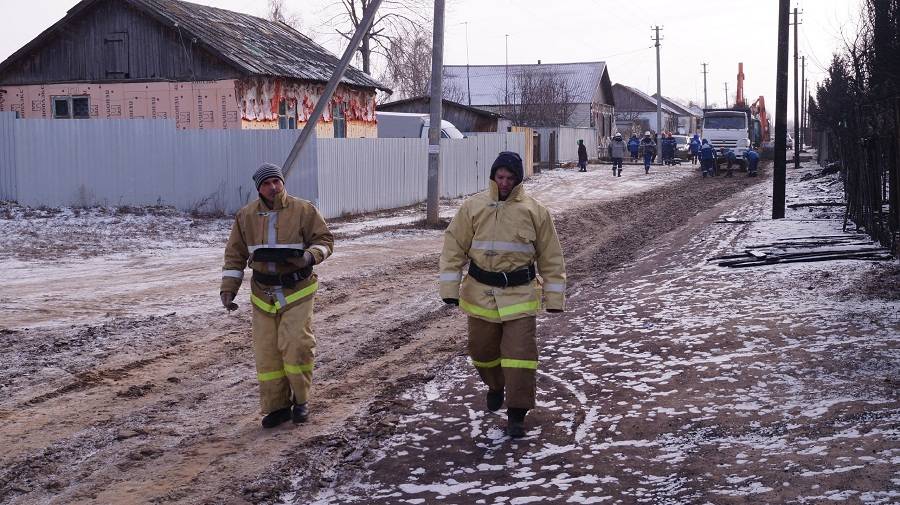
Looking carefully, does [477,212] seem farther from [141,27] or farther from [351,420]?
[141,27]

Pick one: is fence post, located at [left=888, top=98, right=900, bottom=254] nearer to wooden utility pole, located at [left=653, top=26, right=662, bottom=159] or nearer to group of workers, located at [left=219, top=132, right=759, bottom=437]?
group of workers, located at [left=219, top=132, right=759, bottom=437]

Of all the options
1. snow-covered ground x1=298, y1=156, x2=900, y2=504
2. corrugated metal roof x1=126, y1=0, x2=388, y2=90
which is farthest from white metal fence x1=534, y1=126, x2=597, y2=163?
snow-covered ground x1=298, y1=156, x2=900, y2=504

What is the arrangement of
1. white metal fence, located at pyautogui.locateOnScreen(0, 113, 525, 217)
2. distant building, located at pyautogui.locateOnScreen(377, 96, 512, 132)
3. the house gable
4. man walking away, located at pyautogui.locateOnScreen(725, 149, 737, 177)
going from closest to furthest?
1. white metal fence, located at pyautogui.locateOnScreen(0, 113, 525, 217)
2. the house gable
3. man walking away, located at pyautogui.locateOnScreen(725, 149, 737, 177)
4. distant building, located at pyautogui.locateOnScreen(377, 96, 512, 132)

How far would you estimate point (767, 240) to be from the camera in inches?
627

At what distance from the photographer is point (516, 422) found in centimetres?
627

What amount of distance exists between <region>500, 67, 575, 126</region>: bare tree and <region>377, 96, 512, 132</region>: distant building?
14.7 metres

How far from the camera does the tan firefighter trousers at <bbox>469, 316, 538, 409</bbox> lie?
20.4 feet

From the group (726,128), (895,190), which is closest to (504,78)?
(726,128)

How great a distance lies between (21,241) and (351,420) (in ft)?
39.7

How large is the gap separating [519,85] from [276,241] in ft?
198

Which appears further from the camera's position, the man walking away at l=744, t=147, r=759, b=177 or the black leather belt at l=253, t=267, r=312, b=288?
the man walking away at l=744, t=147, r=759, b=177

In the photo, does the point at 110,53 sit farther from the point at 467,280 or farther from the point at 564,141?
the point at 564,141

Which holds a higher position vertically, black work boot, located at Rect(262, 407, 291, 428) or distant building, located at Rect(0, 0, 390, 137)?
distant building, located at Rect(0, 0, 390, 137)

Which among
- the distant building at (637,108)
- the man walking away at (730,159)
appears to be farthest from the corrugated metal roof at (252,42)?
the distant building at (637,108)
